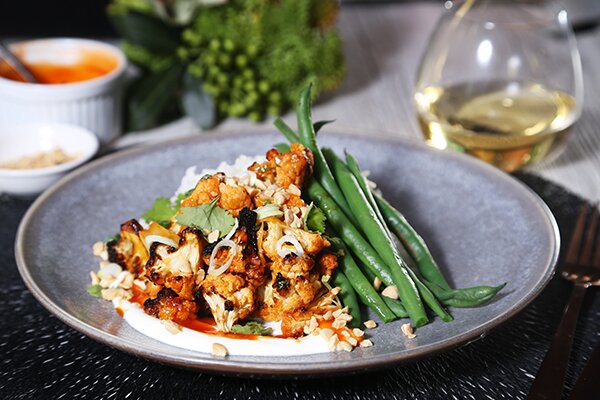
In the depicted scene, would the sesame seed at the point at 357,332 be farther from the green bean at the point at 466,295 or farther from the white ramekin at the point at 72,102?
the white ramekin at the point at 72,102

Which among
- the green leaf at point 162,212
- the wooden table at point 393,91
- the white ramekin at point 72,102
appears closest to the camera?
the green leaf at point 162,212

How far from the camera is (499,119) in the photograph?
3.48 meters

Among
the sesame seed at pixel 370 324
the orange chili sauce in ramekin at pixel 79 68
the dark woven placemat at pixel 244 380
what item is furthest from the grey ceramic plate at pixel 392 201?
the orange chili sauce in ramekin at pixel 79 68

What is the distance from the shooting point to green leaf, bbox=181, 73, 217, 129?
13.4 feet

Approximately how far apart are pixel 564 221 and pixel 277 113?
173 cm

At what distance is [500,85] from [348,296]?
1.79 meters

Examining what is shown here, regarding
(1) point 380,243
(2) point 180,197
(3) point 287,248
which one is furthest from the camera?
(2) point 180,197

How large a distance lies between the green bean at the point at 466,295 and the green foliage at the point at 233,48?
6.59 ft

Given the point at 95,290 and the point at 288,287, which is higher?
the point at 288,287

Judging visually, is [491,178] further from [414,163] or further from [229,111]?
[229,111]

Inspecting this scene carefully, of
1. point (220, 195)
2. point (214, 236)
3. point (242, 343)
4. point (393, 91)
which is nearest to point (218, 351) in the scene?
point (242, 343)

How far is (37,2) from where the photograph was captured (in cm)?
512

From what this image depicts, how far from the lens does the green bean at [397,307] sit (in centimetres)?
225

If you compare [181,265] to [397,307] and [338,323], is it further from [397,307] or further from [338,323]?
[397,307]
